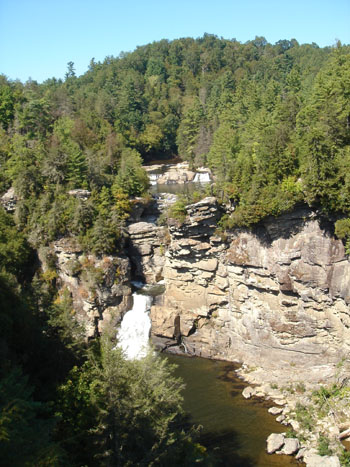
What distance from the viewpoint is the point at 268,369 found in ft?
83.7

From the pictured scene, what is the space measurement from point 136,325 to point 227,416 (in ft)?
32.0

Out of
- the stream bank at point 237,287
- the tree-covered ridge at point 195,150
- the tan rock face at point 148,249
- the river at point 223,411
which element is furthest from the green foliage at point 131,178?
the river at point 223,411

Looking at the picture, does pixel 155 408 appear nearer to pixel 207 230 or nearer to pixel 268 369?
pixel 268 369

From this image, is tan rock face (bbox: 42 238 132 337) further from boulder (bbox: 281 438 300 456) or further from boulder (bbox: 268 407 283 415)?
boulder (bbox: 281 438 300 456)

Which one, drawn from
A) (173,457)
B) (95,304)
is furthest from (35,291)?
(173,457)

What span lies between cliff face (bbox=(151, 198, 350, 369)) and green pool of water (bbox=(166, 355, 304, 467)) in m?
2.12

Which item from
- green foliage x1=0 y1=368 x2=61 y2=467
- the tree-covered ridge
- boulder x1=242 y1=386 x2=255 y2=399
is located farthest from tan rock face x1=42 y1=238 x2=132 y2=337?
green foliage x1=0 y1=368 x2=61 y2=467

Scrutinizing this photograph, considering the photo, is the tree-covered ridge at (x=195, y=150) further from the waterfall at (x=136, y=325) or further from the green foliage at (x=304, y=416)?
the green foliage at (x=304, y=416)

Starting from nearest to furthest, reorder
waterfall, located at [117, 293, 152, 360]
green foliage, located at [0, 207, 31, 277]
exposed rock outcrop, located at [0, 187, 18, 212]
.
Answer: waterfall, located at [117, 293, 152, 360], green foliage, located at [0, 207, 31, 277], exposed rock outcrop, located at [0, 187, 18, 212]

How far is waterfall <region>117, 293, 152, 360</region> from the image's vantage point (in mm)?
28375

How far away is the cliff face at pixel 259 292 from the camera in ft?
77.6

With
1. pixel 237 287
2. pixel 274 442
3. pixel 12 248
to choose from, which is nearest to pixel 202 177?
pixel 237 287

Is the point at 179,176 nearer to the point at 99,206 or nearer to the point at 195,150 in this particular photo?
the point at 195,150

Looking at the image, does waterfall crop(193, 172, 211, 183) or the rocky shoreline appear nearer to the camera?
the rocky shoreline
